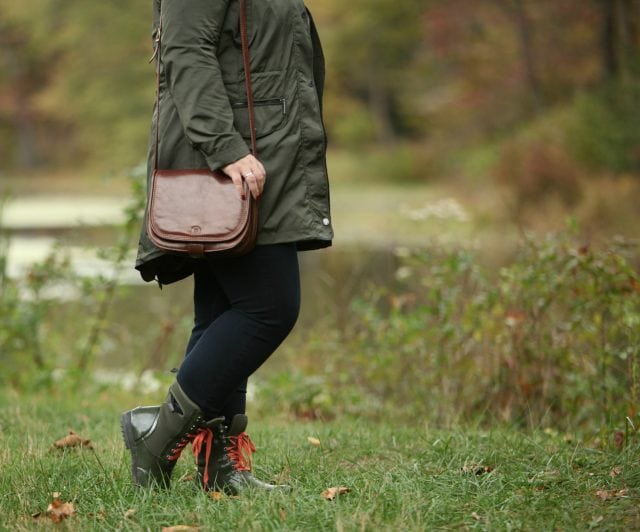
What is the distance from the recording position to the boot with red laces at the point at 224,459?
2.74 metres

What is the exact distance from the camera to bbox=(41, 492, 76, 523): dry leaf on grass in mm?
2484

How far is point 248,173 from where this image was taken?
252 cm

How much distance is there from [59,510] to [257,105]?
113 cm

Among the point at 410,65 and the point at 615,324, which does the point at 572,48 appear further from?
the point at 615,324

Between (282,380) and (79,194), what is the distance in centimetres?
2554


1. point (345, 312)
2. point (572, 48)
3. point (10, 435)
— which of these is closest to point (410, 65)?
point (572, 48)

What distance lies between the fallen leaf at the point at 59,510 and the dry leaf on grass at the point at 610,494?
132cm

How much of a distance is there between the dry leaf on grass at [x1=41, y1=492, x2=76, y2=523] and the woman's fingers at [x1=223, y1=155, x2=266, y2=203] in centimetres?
89

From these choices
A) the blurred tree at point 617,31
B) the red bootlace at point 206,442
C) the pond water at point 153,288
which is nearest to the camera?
the red bootlace at point 206,442

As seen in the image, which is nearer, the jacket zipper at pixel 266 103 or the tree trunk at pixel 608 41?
the jacket zipper at pixel 266 103

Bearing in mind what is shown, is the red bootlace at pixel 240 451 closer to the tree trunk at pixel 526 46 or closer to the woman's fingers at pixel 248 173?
the woman's fingers at pixel 248 173

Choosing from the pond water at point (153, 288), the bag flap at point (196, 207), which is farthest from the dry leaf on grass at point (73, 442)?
the pond water at point (153, 288)

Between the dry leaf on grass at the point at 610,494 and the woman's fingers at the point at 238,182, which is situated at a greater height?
the woman's fingers at the point at 238,182

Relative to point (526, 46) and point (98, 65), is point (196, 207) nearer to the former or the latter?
point (526, 46)
